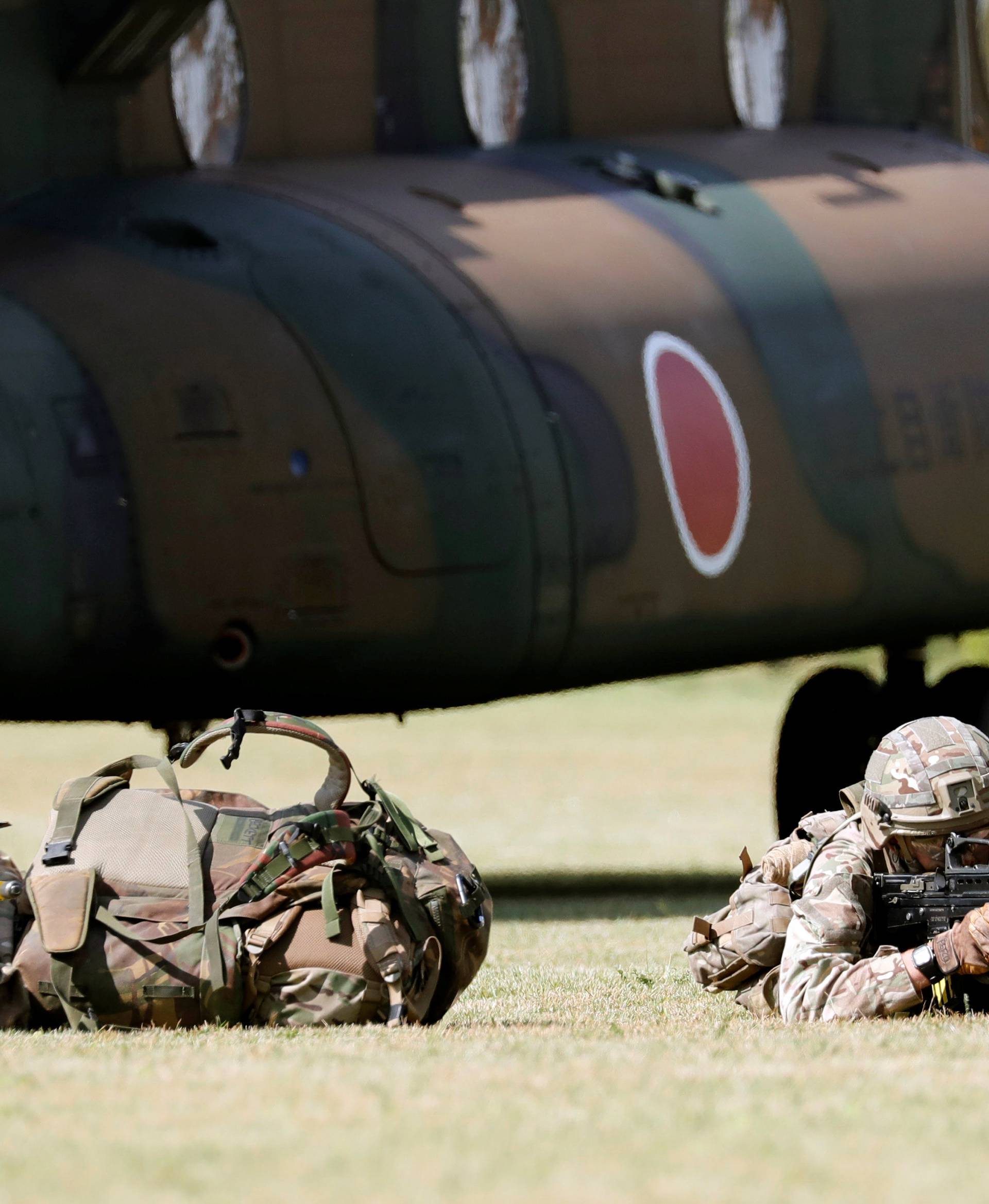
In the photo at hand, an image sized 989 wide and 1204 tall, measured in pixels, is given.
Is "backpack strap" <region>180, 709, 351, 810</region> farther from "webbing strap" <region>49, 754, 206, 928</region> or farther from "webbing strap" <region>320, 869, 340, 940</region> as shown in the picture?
"webbing strap" <region>320, 869, 340, 940</region>

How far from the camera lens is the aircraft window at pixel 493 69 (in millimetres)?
13195

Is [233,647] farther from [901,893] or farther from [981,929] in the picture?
[981,929]

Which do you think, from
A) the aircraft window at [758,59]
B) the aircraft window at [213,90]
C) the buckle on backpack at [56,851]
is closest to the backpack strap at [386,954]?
the buckle on backpack at [56,851]

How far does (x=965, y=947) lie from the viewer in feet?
21.2

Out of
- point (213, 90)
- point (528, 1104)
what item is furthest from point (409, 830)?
point (213, 90)

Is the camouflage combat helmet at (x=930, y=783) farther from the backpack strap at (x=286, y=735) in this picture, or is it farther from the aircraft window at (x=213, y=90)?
the aircraft window at (x=213, y=90)

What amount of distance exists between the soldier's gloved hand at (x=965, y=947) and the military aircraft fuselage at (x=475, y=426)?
4771 mm

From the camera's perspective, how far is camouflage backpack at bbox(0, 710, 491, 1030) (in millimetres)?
6590

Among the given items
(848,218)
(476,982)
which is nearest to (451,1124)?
(476,982)

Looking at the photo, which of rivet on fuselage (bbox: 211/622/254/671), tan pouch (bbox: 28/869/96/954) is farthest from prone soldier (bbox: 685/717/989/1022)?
rivet on fuselage (bbox: 211/622/254/671)

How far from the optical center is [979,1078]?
18.1 ft

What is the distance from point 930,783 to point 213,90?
283 inches

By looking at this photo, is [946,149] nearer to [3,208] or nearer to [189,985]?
[3,208]

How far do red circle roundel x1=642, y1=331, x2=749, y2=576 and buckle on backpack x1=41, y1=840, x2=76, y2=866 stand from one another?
5551 mm
